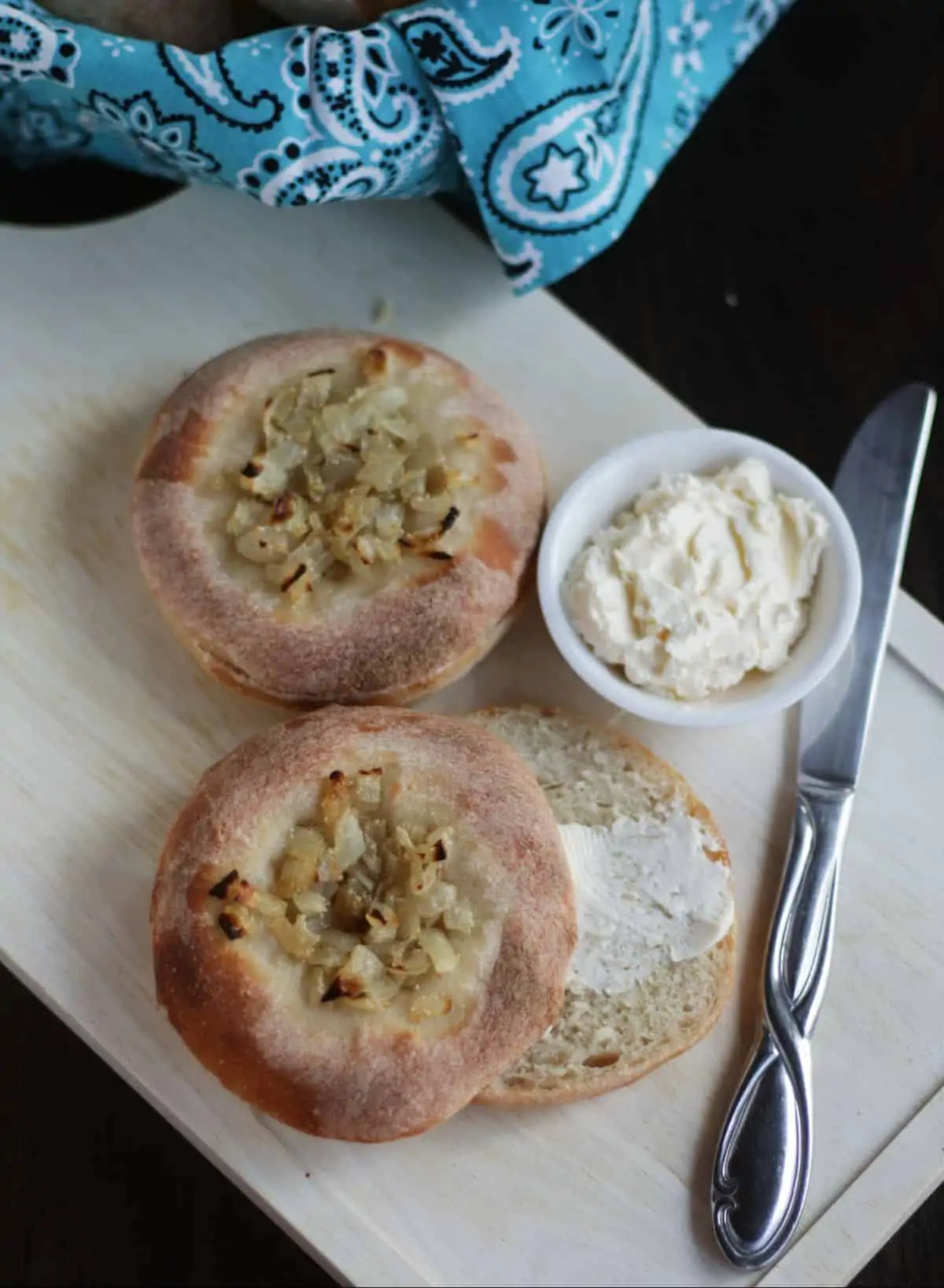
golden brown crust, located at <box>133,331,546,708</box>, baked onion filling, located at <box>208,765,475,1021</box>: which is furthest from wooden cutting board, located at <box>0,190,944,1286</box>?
baked onion filling, located at <box>208,765,475,1021</box>

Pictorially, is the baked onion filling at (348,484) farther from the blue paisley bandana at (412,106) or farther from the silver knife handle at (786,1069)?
the silver knife handle at (786,1069)

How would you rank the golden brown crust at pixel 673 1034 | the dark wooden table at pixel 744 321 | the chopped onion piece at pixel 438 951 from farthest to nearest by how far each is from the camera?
the dark wooden table at pixel 744 321
the golden brown crust at pixel 673 1034
the chopped onion piece at pixel 438 951

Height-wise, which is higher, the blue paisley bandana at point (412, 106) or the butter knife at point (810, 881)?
the blue paisley bandana at point (412, 106)

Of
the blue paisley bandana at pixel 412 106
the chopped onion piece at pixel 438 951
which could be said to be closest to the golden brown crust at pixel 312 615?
the blue paisley bandana at pixel 412 106

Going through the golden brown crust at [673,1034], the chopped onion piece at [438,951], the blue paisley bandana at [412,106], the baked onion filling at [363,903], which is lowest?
the golden brown crust at [673,1034]

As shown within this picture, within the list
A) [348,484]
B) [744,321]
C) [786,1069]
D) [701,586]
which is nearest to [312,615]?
[348,484]

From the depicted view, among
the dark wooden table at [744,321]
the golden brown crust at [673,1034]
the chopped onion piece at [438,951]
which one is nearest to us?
the chopped onion piece at [438,951]

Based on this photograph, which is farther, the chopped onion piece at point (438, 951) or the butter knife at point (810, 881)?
the butter knife at point (810, 881)

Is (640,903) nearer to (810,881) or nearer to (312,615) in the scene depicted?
(810,881)

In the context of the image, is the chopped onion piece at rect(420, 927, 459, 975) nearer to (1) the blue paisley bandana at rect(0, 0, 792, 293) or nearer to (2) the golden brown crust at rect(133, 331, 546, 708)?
(2) the golden brown crust at rect(133, 331, 546, 708)
